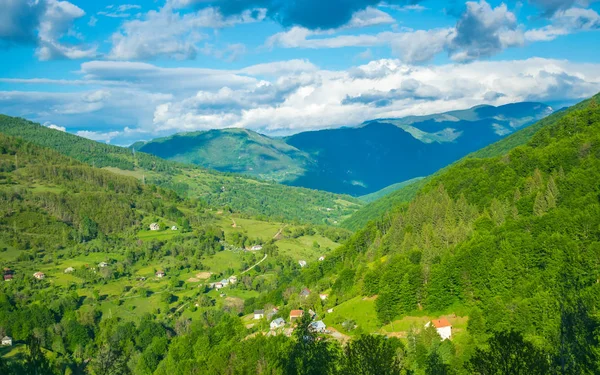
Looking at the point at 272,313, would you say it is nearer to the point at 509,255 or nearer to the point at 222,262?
the point at 509,255

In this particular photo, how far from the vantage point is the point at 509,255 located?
69812mm

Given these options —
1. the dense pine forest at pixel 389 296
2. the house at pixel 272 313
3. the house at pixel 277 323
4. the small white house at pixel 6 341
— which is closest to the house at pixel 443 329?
the dense pine forest at pixel 389 296

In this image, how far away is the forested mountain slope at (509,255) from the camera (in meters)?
49.8

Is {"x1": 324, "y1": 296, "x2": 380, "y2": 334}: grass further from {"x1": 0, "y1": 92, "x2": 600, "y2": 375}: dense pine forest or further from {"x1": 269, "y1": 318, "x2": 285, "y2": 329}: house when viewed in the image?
{"x1": 269, "y1": 318, "x2": 285, "y2": 329}: house

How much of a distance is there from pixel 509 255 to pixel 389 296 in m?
19.0

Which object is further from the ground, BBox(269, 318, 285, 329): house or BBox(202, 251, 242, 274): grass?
BBox(269, 318, 285, 329): house

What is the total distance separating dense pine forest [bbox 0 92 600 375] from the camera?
45.6m

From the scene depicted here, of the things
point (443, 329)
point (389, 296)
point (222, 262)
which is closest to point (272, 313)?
point (389, 296)

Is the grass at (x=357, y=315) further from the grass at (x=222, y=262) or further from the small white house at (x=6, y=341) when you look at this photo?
the grass at (x=222, y=262)

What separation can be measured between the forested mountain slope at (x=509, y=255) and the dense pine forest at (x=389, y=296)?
268mm

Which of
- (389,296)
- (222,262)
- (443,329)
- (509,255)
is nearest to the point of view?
(443,329)

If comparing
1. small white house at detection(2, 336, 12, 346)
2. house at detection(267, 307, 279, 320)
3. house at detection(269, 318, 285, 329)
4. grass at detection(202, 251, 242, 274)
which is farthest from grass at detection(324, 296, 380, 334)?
grass at detection(202, 251, 242, 274)

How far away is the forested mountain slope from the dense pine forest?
10.5 inches

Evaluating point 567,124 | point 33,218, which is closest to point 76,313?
point 33,218
